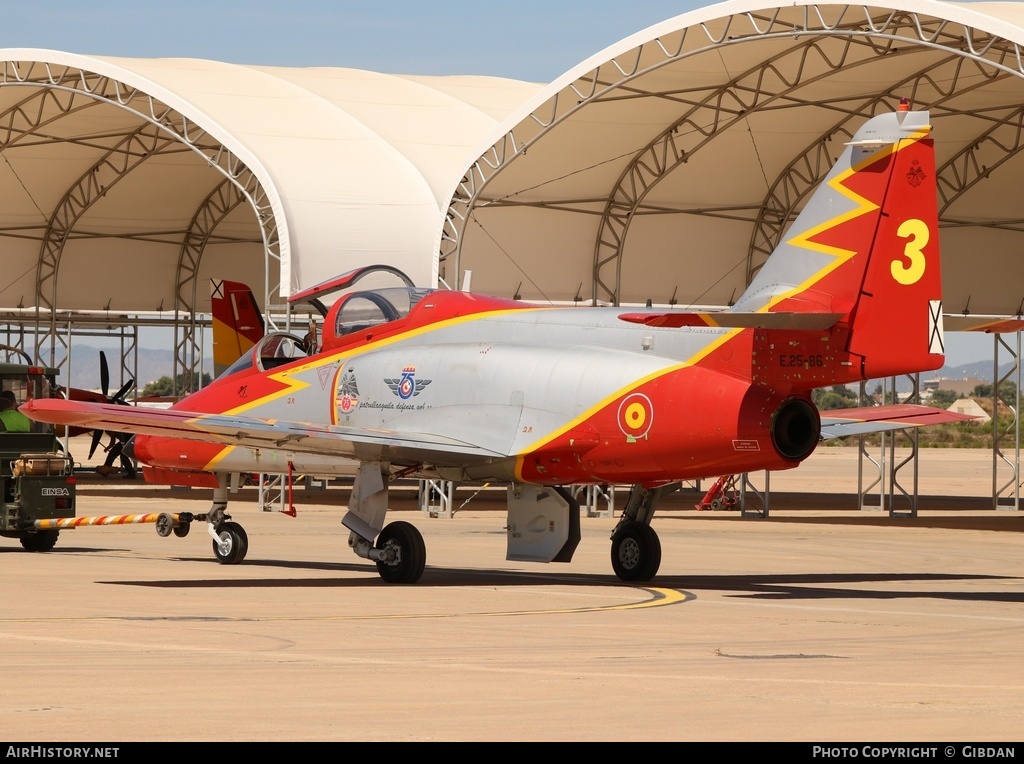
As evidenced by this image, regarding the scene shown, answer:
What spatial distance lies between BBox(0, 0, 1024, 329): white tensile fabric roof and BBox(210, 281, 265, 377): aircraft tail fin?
0.96 meters

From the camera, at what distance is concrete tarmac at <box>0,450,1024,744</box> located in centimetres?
812

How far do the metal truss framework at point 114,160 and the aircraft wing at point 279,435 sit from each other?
13.4m

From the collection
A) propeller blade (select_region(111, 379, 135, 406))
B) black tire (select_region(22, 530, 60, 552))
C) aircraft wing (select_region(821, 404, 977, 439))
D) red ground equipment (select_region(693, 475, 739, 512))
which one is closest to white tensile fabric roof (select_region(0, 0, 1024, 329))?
red ground equipment (select_region(693, 475, 739, 512))

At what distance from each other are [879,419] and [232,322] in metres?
18.7

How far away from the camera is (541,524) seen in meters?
16.6

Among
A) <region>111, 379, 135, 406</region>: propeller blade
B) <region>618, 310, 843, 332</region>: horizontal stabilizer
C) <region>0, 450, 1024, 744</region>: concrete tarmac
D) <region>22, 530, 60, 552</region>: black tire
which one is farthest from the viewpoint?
<region>111, 379, 135, 406</region>: propeller blade

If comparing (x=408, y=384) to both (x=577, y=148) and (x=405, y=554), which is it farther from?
(x=577, y=148)

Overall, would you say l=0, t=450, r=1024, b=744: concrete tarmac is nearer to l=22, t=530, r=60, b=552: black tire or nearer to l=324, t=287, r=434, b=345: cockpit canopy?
l=22, t=530, r=60, b=552: black tire

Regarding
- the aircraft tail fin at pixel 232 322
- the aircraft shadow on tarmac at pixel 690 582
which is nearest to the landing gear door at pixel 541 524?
the aircraft shadow on tarmac at pixel 690 582

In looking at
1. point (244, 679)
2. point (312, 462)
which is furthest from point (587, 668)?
point (312, 462)

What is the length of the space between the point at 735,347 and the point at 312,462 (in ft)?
18.1

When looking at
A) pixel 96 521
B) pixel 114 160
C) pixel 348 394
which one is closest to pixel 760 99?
pixel 348 394

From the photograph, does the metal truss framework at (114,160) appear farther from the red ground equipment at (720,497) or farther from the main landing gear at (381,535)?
the main landing gear at (381,535)

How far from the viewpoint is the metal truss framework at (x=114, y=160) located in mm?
32875
